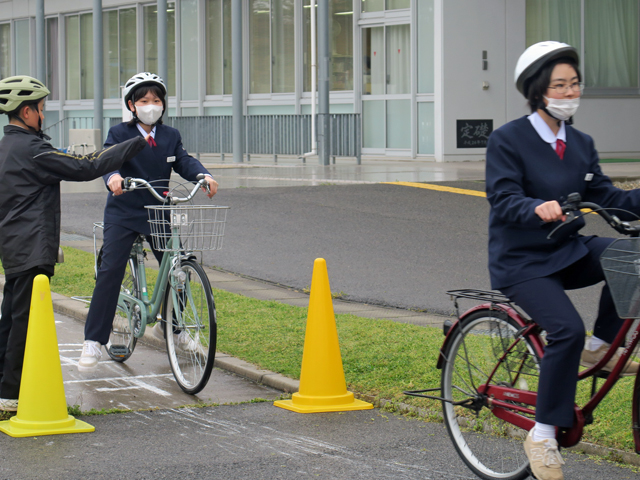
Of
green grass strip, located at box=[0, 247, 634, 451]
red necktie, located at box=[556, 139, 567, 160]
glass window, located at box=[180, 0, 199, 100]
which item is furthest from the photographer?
glass window, located at box=[180, 0, 199, 100]

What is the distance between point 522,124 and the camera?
403 cm

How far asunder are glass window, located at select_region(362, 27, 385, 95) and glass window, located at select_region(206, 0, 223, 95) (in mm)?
6416

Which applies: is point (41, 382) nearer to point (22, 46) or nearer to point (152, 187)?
point (152, 187)

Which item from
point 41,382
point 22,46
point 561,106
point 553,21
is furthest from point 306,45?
point 561,106

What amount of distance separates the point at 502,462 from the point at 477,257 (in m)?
6.85

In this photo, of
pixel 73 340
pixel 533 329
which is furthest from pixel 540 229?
A: pixel 73 340

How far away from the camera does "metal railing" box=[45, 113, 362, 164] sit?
23.4m

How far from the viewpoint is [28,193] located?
5367mm

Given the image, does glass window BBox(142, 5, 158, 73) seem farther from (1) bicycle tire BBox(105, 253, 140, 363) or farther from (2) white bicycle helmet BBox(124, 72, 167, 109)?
(2) white bicycle helmet BBox(124, 72, 167, 109)

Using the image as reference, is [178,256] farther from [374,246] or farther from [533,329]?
[374,246]


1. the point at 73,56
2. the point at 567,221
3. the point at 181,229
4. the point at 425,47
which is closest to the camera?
the point at 567,221

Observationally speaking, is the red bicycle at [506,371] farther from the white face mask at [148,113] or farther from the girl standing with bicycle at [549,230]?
the white face mask at [148,113]

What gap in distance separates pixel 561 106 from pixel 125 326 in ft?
12.8

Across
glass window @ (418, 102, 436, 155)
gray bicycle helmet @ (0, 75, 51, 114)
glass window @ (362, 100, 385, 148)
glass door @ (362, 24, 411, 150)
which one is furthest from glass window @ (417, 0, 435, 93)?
gray bicycle helmet @ (0, 75, 51, 114)
